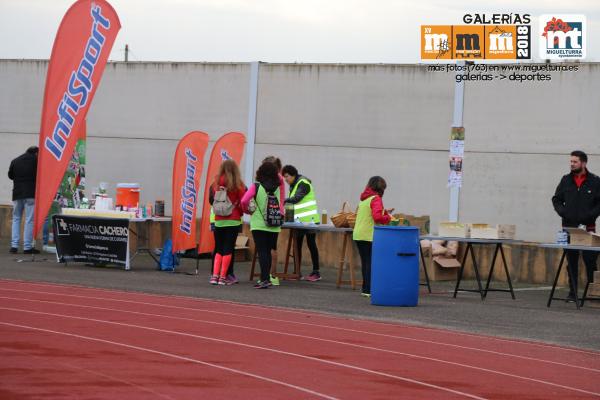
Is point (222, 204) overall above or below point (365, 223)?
above

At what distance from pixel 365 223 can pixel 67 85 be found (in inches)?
214

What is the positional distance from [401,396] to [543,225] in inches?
561

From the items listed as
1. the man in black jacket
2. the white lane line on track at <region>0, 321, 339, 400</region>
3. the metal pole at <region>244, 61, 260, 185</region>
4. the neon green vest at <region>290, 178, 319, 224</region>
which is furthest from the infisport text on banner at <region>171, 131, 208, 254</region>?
the white lane line on track at <region>0, 321, 339, 400</region>

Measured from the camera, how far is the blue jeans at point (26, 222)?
73.2 ft

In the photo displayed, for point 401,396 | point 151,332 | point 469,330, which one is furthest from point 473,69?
point 401,396

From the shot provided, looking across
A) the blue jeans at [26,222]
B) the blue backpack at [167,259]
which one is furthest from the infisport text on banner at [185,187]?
the blue jeans at [26,222]

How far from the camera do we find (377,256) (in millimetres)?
16219

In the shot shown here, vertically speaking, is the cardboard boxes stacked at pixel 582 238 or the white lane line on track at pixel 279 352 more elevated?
the cardboard boxes stacked at pixel 582 238

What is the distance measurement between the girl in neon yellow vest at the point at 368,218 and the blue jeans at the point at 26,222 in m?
7.47

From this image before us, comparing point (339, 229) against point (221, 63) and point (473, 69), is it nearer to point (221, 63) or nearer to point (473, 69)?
point (473, 69)

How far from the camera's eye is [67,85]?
19438 mm

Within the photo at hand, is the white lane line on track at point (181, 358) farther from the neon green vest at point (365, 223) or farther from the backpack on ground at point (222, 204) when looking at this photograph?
the neon green vest at point (365, 223)

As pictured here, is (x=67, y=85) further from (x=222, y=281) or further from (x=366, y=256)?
(x=366, y=256)

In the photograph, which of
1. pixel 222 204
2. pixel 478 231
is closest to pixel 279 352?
pixel 478 231
